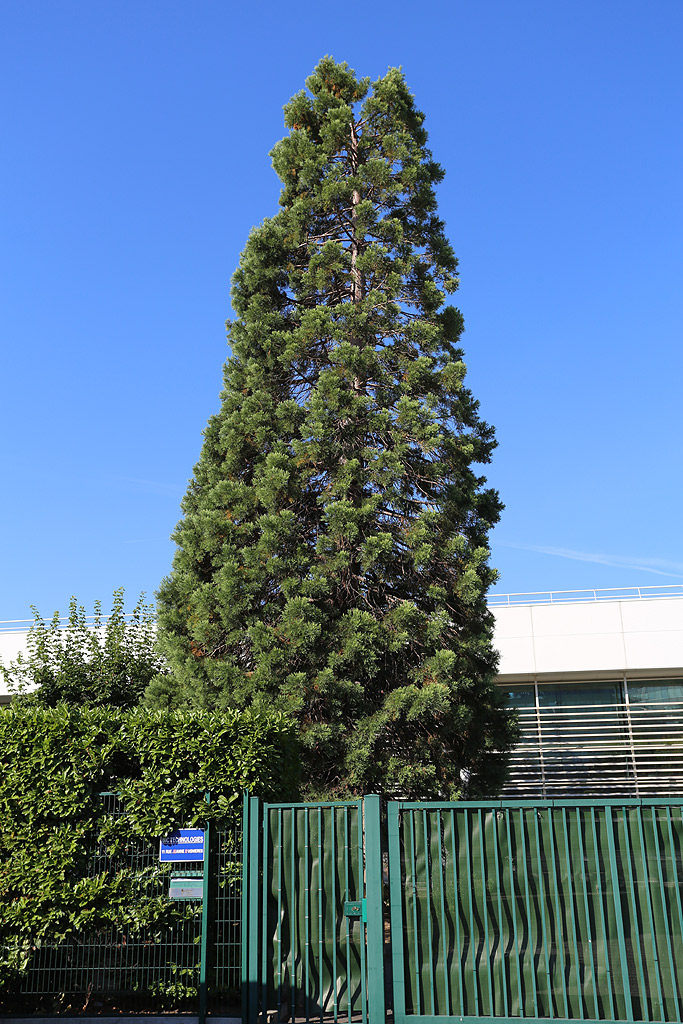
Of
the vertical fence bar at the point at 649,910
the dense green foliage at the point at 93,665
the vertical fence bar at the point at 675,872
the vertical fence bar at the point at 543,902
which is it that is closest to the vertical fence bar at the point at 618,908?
the vertical fence bar at the point at 649,910

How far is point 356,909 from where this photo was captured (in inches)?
269

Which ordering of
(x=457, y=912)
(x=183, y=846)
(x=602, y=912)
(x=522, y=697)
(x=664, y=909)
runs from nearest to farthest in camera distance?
(x=664, y=909) < (x=602, y=912) < (x=457, y=912) < (x=183, y=846) < (x=522, y=697)

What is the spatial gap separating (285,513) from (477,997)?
6099mm

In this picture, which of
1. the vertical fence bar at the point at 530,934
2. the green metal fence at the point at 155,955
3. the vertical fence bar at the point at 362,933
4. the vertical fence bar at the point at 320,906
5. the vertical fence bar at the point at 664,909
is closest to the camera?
the vertical fence bar at the point at 664,909

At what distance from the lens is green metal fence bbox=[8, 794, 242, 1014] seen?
7434 mm

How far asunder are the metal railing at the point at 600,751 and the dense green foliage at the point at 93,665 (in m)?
8.14

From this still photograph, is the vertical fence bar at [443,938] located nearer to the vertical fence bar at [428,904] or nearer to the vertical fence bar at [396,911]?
the vertical fence bar at [428,904]

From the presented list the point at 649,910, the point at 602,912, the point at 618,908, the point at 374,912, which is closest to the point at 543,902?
the point at 602,912

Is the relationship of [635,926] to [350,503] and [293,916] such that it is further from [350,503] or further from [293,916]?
[350,503]

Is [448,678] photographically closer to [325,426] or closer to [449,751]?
[449,751]

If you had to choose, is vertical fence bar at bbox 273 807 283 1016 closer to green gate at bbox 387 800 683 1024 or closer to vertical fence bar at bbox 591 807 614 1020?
green gate at bbox 387 800 683 1024

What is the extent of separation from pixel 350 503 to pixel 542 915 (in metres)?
5.59

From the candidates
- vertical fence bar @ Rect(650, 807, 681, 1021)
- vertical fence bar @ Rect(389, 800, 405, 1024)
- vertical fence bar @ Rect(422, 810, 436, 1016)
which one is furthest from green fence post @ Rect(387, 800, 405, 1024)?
vertical fence bar @ Rect(650, 807, 681, 1021)

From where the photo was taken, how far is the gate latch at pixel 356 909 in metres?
6.81
